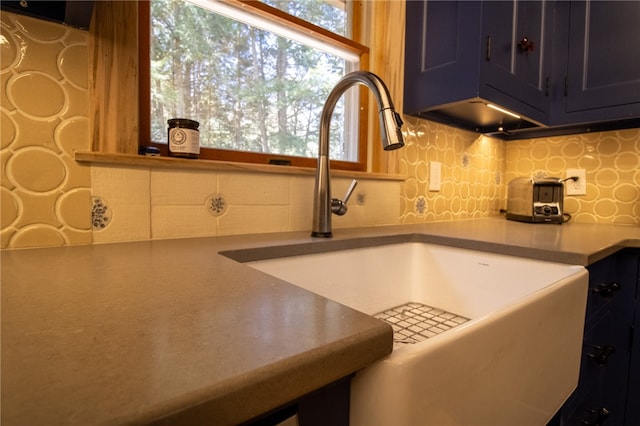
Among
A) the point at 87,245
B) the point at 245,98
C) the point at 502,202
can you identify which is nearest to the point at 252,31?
the point at 245,98

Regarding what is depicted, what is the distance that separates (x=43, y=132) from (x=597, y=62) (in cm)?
201

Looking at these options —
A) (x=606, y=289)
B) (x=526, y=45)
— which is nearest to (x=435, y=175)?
(x=526, y=45)

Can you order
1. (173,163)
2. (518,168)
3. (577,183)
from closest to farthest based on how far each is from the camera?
1. (173,163)
2. (577,183)
3. (518,168)

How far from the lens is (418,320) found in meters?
0.92

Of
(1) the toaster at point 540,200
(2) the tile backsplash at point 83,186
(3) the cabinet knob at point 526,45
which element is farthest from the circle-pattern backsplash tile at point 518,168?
(3) the cabinet knob at point 526,45

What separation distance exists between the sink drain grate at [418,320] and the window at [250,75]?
591 mm

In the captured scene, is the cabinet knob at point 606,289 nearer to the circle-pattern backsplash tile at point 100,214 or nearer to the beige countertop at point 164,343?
the beige countertop at point 164,343

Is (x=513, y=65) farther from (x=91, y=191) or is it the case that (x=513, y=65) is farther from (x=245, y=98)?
(x=91, y=191)

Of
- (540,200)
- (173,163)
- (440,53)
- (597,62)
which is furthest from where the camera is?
(540,200)

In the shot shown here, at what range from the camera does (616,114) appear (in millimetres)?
1353

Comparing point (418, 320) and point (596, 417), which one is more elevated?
point (418, 320)

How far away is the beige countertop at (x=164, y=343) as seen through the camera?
0.63ft

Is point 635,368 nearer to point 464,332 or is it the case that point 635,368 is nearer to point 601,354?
point 601,354

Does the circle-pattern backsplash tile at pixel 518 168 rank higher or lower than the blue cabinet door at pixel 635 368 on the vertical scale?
higher
